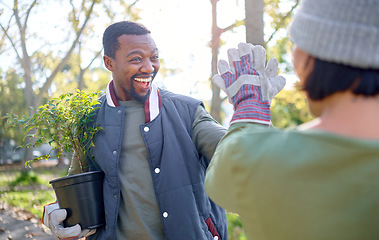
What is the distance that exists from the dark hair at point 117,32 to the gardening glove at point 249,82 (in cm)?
129

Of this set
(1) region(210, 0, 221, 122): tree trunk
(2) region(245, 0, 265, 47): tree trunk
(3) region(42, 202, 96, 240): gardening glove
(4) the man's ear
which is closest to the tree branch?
(1) region(210, 0, 221, 122): tree trunk

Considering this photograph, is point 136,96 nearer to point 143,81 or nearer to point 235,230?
point 143,81

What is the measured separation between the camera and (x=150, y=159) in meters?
2.40

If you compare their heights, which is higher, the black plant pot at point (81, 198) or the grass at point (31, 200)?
the black plant pot at point (81, 198)

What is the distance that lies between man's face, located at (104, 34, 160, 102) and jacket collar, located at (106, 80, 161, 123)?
1.7 inches

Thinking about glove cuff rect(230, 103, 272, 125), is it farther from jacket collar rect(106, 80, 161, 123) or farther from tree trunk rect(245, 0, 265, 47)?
tree trunk rect(245, 0, 265, 47)

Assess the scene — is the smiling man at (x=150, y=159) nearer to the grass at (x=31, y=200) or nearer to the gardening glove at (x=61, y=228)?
the gardening glove at (x=61, y=228)

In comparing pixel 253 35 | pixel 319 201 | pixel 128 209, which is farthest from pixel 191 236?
pixel 253 35

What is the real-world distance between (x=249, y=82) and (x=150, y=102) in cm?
122

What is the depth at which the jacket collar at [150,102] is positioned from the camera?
255cm

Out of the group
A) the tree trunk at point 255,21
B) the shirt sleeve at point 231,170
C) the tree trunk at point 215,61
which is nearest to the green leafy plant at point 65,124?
the shirt sleeve at point 231,170

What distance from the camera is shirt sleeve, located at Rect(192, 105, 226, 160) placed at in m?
2.34

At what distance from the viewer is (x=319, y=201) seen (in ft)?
3.46

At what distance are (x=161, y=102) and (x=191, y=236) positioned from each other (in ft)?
2.96
